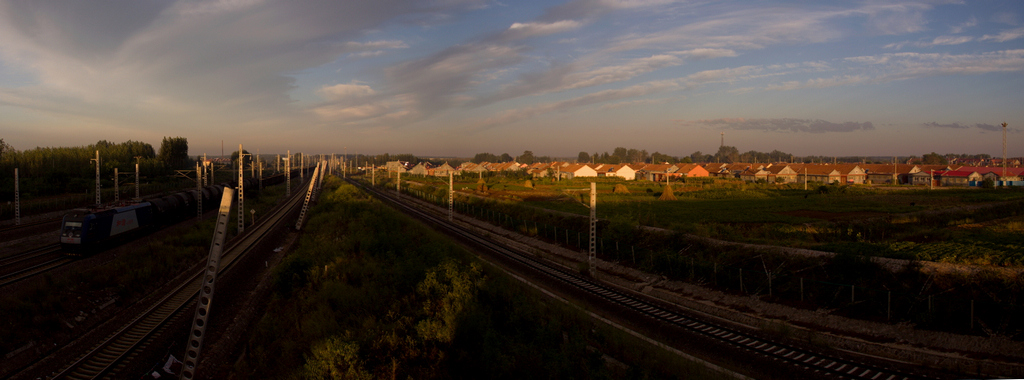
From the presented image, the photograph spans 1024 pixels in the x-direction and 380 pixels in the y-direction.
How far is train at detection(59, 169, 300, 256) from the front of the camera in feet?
73.5

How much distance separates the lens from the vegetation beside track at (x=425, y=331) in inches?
377

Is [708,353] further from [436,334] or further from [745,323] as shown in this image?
[436,334]

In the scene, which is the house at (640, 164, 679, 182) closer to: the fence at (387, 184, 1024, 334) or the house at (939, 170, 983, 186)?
the house at (939, 170, 983, 186)

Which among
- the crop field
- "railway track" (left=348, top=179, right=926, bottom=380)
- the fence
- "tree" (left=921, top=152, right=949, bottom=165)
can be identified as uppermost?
"tree" (left=921, top=152, right=949, bottom=165)

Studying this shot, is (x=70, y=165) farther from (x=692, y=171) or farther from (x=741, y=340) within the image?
(x=692, y=171)

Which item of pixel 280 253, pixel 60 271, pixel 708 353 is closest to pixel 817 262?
pixel 708 353

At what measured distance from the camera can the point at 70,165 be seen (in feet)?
228

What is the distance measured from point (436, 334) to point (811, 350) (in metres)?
10.3

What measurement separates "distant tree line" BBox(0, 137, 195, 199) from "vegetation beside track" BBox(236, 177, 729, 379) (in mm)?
33964

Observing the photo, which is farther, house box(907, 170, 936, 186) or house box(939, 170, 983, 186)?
house box(907, 170, 936, 186)

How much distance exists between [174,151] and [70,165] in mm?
39733

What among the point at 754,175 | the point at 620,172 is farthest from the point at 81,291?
the point at 754,175

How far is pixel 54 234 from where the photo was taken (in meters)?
29.9

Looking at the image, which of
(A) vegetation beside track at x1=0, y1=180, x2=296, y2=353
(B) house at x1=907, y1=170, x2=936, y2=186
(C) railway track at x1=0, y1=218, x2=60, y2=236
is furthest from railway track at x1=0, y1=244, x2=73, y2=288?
(B) house at x1=907, y1=170, x2=936, y2=186
